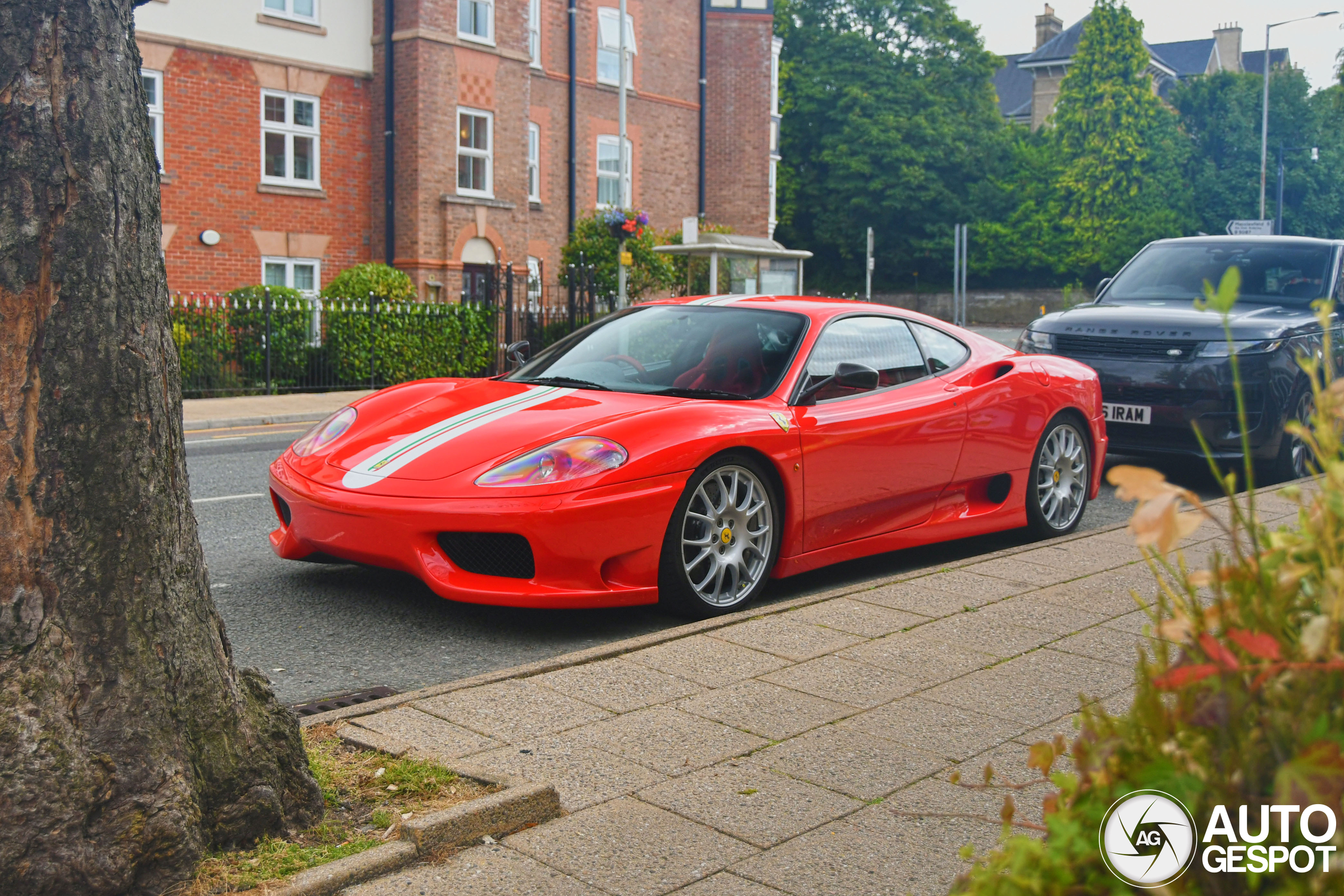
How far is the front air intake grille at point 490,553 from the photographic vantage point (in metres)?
5.16

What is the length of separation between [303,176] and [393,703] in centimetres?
2248

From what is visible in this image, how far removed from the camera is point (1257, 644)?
127 centimetres

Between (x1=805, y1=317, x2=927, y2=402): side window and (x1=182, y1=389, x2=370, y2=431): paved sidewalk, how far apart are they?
9.38 meters

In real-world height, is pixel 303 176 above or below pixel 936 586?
above

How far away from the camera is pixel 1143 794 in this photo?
1.35m

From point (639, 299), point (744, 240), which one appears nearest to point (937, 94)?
point (639, 299)

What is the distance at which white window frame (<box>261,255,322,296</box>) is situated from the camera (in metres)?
24.2

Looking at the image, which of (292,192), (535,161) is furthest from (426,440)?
(535,161)

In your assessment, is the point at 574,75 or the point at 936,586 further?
the point at 574,75

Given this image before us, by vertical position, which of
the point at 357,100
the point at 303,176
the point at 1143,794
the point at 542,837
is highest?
the point at 357,100

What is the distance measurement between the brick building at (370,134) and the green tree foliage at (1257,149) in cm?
3229

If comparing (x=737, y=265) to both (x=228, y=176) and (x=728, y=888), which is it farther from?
(x=728, y=888)

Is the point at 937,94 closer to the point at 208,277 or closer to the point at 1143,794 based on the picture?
the point at 208,277

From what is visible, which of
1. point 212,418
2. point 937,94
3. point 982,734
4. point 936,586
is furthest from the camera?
point 937,94
